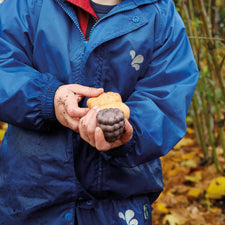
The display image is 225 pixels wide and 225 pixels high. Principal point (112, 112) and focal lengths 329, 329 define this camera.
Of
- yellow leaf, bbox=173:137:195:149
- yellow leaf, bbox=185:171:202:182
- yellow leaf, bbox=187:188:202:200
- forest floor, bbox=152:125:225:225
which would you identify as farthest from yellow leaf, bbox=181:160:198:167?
yellow leaf, bbox=187:188:202:200

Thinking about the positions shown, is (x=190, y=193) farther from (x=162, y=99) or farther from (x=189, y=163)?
(x=162, y=99)

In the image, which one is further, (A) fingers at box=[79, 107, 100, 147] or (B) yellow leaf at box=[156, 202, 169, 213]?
(B) yellow leaf at box=[156, 202, 169, 213]

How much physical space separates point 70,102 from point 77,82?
0.66ft

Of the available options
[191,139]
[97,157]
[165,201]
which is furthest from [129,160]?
[191,139]

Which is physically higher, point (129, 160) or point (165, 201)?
point (129, 160)

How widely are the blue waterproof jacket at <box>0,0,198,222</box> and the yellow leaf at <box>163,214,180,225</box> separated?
4.40 feet

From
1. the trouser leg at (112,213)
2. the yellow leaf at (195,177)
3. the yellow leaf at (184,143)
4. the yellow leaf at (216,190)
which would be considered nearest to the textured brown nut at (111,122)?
the trouser leg at (112,213)

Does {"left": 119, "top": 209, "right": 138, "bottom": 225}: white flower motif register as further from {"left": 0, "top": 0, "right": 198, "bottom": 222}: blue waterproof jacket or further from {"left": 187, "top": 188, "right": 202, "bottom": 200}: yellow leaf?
{"left": 187, "top": 188, "right": 202, "bottom": 200}: yellow leaf

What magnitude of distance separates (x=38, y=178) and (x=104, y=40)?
2.06ft

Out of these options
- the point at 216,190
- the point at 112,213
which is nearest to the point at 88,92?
the point at 112,213

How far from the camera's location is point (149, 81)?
1.38 metres

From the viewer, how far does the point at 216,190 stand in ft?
9.37

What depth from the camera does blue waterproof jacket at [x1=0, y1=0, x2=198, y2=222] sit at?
129 centimetres

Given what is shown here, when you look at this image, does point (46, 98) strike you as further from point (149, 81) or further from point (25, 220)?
point (25, 220)
